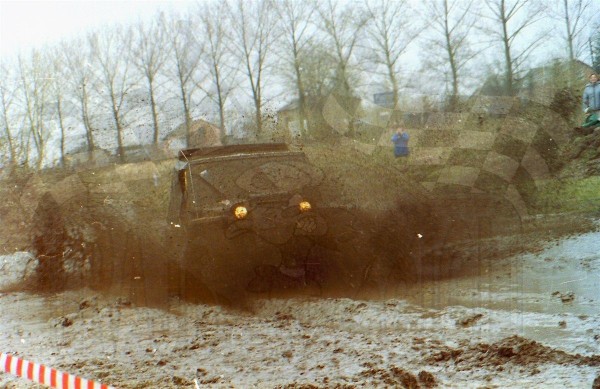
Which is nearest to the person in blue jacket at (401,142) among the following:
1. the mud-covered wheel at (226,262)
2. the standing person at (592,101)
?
the standing person at (592,101)

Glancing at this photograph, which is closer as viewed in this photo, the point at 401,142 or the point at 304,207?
the point at 304,207

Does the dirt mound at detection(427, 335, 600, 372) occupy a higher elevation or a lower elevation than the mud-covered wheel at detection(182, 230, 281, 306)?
lower

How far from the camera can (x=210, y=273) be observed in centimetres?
862

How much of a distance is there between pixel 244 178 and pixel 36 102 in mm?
8509

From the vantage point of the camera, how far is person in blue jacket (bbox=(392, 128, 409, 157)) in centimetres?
1461

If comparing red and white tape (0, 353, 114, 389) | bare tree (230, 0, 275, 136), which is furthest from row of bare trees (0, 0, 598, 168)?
red and white tape (0, 353, 114, 389)

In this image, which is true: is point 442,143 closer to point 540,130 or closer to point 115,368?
point 540,130

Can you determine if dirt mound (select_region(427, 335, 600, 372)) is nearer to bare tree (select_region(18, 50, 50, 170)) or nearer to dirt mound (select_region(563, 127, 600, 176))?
dirt mound (select_region(563, 127, 600, 176))

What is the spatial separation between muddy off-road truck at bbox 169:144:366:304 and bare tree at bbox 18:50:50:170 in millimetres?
7358

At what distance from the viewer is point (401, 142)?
14.8 meters

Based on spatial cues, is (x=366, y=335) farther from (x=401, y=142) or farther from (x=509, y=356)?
(x=401, y=142)

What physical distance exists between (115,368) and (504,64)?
10.3 metres

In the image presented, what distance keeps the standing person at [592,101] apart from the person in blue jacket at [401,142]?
4.16m
